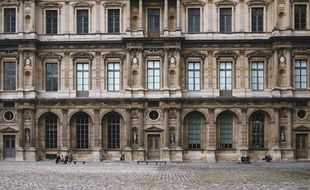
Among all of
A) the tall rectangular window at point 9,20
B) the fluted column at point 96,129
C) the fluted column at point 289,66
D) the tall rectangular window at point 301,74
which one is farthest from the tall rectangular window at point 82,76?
the tall rectangular window at point 301,74

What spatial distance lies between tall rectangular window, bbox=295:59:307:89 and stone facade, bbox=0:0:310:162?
0.69 ft

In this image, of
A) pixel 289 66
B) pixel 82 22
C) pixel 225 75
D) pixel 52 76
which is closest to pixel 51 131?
pixel 52 76

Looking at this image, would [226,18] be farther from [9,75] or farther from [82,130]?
[9,75]

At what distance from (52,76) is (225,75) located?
53.1ft

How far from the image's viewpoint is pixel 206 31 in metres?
50.4

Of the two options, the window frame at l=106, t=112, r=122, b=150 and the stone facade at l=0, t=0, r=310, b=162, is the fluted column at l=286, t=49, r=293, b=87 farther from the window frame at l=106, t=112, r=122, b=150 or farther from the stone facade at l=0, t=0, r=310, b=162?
the window frame at l=106, t=112, r=122, b=150

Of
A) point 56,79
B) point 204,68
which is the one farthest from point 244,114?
point 56,79

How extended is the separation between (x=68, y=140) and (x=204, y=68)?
14.2 m

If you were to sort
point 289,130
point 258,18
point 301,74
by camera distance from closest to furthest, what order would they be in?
point 289,130 → point 301,74 → point 258,18

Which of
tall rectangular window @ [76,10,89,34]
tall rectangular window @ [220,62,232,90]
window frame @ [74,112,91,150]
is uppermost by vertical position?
tall rectangular window @ [76,10,89,34]

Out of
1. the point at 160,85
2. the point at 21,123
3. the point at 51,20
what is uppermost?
the point at 51,20

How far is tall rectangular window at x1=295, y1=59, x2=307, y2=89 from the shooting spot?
164ft

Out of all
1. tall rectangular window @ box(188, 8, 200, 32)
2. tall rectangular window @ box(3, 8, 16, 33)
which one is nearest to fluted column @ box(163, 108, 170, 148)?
tall rectangular window @ box(188, 8, 200, 32)

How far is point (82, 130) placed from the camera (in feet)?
167
